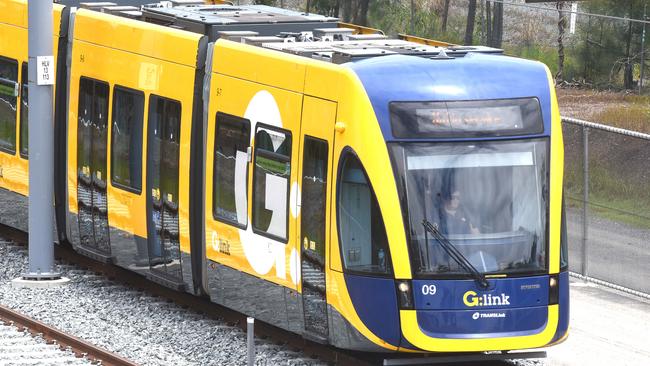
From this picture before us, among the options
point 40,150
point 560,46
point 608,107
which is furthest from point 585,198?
point 560,46

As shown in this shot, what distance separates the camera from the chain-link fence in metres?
18.3

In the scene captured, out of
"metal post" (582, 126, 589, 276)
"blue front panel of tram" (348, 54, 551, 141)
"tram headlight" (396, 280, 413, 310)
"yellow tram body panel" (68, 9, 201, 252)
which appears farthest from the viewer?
"metal post" (582, 126, 589, 276)

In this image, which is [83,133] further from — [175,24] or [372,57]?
[372,57]

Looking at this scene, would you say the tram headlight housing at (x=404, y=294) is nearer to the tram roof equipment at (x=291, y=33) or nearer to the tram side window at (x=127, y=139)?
the tram roof equipment at (x=291, y=33)

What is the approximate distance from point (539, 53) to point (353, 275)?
1295 centimetres

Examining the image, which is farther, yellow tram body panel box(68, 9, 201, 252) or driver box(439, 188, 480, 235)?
yellow tram body panel box(68, 9, 201, 252)

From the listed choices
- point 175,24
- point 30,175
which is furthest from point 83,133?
point 175,24

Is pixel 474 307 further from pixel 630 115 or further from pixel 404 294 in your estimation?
pixel 630 115

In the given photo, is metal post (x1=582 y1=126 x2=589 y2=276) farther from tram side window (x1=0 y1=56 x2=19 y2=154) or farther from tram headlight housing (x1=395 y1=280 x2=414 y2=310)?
tram side window (x1=0 y1=56 x2=19 y2=154)

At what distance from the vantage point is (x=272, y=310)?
1520 centimetres

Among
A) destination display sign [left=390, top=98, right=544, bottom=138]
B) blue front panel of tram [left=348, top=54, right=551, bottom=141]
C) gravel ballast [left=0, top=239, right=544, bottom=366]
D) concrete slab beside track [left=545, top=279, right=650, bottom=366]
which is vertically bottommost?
gravel ballast [left=0, top=239, right=544, bottom=366]

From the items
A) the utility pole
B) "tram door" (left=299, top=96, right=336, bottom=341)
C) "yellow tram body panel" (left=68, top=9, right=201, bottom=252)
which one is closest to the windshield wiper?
"tram door" (left=299, top=96, right=336, bottom=341)

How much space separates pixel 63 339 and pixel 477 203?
4646 millimetres

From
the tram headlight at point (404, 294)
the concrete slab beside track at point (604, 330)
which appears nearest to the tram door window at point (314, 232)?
the tram headlight at point (404, 294)
